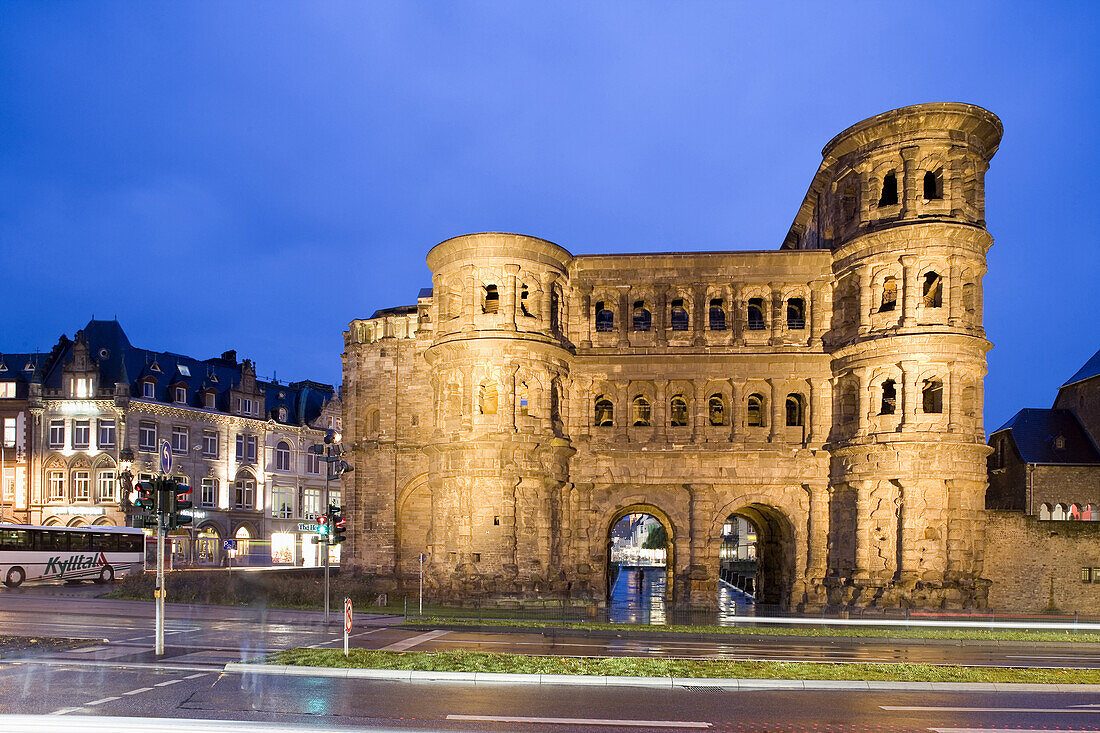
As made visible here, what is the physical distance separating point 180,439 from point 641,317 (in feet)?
142

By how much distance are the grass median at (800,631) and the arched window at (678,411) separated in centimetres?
1474

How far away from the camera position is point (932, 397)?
38.3m

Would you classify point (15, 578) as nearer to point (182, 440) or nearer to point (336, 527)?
point (182, 440)

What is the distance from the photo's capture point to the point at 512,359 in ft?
129

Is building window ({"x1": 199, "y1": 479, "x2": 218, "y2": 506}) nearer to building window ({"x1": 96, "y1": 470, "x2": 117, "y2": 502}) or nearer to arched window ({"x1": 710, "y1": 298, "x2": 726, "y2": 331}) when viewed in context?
building window ({"x1": 96, "y1": 470, "x2": 117, "y2": 502})

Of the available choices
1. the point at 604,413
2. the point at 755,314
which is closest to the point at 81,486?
the point at 604,413

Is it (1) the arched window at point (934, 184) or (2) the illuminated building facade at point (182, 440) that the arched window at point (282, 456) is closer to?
(2) the illuminated building facade at point (182, 440)

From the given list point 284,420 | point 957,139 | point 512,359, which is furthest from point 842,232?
point 284,420

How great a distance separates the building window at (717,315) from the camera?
140 ft

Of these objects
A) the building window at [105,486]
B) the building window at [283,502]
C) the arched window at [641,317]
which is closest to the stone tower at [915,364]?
the arched window at [641,317]

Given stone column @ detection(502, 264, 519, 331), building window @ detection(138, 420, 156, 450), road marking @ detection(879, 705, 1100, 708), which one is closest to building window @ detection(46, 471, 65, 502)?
building window @ detection(138, 420, 156, 450)

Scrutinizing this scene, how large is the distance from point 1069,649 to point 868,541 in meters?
12.4

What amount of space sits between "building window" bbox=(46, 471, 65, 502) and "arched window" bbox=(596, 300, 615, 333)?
45.4 meters

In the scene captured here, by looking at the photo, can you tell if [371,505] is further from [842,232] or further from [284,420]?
[284,420]
